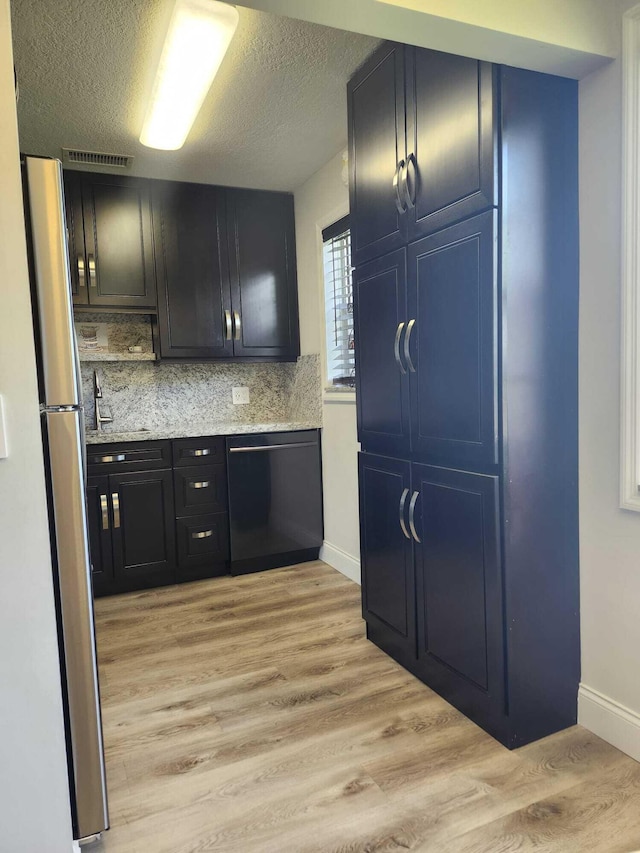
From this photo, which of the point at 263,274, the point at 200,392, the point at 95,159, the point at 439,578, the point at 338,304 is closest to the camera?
the point at 439,578

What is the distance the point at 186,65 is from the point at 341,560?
2.71 m

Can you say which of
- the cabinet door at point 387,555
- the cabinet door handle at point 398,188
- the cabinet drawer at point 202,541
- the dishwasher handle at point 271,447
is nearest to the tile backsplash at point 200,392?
the dishwasher handle at point 271,447

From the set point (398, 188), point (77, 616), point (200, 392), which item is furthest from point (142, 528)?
point (398, 188)

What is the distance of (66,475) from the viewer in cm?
137

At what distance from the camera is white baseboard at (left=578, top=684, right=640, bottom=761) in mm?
1725

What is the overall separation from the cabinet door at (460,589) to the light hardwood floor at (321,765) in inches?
5.0

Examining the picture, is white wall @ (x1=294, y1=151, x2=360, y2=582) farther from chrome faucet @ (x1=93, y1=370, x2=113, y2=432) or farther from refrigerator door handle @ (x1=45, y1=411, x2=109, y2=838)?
refrigerator door handle @ (x1=45, y1=411, x2=109, y2=838)

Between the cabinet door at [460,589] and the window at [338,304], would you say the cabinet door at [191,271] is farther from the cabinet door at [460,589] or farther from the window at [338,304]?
the cabinet door at [460,589]

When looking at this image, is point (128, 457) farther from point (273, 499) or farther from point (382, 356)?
point (382, 356)

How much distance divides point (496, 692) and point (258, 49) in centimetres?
248

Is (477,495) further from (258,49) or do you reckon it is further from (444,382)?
(258,49)

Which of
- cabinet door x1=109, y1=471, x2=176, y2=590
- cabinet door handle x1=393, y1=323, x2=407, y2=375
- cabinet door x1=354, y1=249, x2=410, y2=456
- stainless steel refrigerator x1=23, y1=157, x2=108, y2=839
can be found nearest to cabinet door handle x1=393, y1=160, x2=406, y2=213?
cabinet door x1=354, y1=249, x2=410, y2=456

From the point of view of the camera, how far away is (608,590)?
1.79m

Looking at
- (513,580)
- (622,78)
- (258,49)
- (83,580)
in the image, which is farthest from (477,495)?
(258,49)
